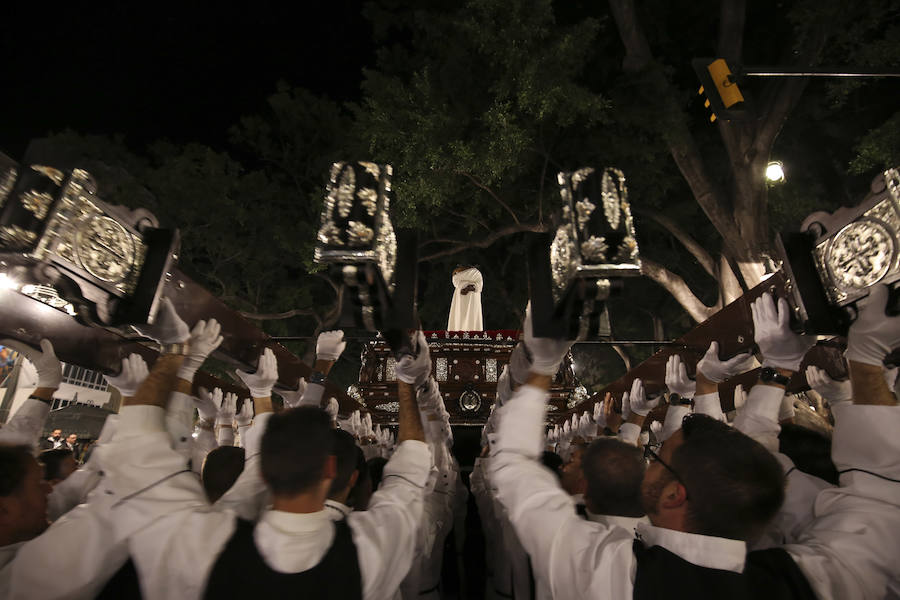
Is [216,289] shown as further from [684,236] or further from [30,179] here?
[30,179]

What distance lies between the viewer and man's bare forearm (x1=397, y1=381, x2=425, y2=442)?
9.00 feet

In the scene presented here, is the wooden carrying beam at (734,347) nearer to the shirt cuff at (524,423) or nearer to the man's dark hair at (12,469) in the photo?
the shirt cuff at (524,423)

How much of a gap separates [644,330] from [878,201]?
1587 cm

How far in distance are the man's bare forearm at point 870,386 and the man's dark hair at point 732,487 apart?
732 mm

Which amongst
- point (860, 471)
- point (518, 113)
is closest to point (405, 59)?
point (518, 113)

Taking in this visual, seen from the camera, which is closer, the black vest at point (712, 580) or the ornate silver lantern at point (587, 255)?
the black vest at point (712, 580)

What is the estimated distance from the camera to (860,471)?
7.16ft

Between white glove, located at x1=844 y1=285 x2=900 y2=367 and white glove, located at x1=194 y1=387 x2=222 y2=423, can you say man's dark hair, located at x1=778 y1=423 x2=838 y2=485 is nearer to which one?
white glove, located at x1=844 y1=285 x2=900 y2=367

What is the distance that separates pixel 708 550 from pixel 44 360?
425 cm

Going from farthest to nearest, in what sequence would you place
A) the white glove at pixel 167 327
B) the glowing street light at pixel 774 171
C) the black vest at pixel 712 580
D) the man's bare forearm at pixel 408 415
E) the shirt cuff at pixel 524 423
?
the glowing street light at pixel 774 171
the man's bare forearm at pixel 408 415
the white glove at pixel 167 327
the shirt cuff at pixel 524 423
the black vest at pixel 712 580

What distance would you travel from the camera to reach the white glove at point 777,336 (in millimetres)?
2578

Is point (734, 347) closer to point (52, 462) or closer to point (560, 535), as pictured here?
point (560, 535)

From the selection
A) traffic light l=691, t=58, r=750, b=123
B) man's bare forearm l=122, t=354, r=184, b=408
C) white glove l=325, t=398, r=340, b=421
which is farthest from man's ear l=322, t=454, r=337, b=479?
traffic light l=691, t=58, r=750, b=123

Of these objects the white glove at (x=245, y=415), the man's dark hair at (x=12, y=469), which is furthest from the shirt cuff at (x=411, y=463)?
the white glove at (x=245, y=415)
